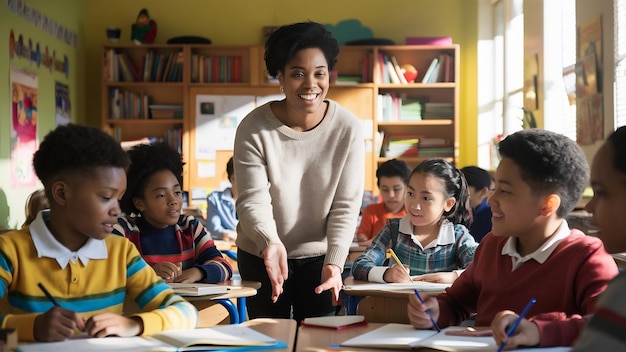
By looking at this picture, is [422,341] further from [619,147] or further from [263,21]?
[263,21]

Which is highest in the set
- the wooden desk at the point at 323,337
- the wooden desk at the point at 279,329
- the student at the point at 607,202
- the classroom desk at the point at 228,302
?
the student at the point at 607,202

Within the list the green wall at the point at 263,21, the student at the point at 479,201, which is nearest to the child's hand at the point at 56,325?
the student at the point at 479,201

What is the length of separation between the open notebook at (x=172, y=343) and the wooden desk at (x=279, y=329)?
0.03 metres

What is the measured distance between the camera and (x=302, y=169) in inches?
99.1

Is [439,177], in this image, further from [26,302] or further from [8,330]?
[8,330]

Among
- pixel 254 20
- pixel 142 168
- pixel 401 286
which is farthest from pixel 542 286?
pixel 254 20

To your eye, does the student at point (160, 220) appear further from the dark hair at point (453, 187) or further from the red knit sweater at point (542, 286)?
the red knit sweater at point (542, 286)

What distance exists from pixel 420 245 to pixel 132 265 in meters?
1.34

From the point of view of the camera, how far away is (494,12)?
796 centimetres

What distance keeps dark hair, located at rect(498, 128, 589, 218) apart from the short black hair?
0.90 meters

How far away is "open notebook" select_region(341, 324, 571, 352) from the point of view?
1525mm

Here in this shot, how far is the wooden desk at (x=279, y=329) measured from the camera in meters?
1.63

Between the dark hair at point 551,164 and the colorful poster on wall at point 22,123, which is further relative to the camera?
the colorful poster on wall at point 22,123

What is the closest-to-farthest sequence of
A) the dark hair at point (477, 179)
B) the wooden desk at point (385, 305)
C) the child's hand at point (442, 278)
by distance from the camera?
the wooden desk at point (385, 305)
the child's hand at point (442, 278)
the dark hair at point (477, 179)
